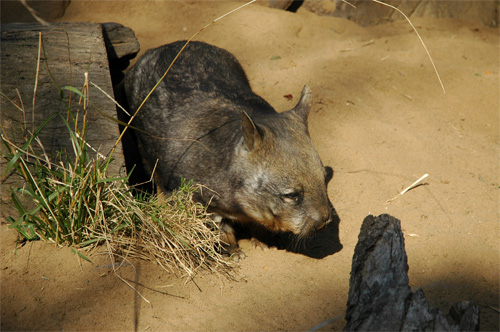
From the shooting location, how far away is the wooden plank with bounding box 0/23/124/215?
9.93 feet

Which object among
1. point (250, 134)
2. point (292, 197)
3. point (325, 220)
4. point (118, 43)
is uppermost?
point (118, 43)

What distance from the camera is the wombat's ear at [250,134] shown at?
2889 mm

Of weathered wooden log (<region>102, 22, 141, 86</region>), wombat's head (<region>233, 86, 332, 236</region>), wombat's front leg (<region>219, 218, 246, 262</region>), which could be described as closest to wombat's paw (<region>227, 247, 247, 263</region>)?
wombat's front leg (<region>219, 218, 246, 262</region>)

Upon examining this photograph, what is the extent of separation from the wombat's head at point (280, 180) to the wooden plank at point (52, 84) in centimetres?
85

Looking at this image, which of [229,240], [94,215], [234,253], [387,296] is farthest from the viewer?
[229,240]

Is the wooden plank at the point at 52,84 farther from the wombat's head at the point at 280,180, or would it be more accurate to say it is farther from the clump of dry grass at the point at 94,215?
the wombat's head at the point at 280,180

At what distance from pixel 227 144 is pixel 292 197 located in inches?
23.0

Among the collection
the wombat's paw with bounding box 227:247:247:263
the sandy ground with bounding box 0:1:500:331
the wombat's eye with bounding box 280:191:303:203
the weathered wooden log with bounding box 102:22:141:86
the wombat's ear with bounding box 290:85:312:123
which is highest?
the weathered wooden log with bounding box 102:22:141:86

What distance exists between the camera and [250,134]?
2.95m

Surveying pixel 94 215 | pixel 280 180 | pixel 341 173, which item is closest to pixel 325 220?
pixel 280 180

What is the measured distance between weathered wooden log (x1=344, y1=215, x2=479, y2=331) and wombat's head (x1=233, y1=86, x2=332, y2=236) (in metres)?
0.55

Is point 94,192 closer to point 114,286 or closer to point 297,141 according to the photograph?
point 114,286

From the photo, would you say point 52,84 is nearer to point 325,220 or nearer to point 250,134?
point 250,134

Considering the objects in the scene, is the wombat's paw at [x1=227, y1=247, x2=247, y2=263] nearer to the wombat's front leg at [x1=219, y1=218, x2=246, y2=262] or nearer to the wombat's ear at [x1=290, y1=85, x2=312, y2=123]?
the wombat's front leg at [x1=219, y1=218, x2=246, y2=262]
